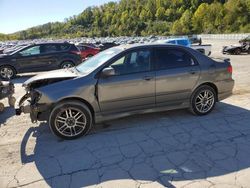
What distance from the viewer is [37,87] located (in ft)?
17.4

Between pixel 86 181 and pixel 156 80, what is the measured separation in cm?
253

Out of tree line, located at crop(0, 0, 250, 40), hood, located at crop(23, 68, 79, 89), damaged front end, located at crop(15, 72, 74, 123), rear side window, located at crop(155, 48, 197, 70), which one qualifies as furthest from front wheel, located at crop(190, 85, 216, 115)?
tree line, located at crop(0, 0, 250, 40)

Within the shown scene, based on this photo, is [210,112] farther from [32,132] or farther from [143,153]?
[32,132]

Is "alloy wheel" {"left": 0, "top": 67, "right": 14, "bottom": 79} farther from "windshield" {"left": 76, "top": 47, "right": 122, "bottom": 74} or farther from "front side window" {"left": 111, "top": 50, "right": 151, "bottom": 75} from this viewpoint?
"front side window" {"left": 111, "top": 50, "right": 151, "bottom": 75}

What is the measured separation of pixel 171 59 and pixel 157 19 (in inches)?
5245

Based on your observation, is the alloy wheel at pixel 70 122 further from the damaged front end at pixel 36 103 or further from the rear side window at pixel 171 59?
the rear side window at pixel 171 59

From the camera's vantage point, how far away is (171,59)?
5.79 meters

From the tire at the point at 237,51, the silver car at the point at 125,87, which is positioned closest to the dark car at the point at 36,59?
the silver car at the point at 125,87

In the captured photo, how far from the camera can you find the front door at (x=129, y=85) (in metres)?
5.22

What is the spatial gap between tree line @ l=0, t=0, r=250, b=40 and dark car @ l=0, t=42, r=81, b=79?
206 feet

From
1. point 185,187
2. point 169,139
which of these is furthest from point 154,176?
point 169,139

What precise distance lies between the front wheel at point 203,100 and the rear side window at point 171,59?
611 millimetres

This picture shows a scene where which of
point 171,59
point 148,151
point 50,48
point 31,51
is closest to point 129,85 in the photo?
point 171,59

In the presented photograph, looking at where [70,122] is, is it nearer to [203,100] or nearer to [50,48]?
[203,100]
